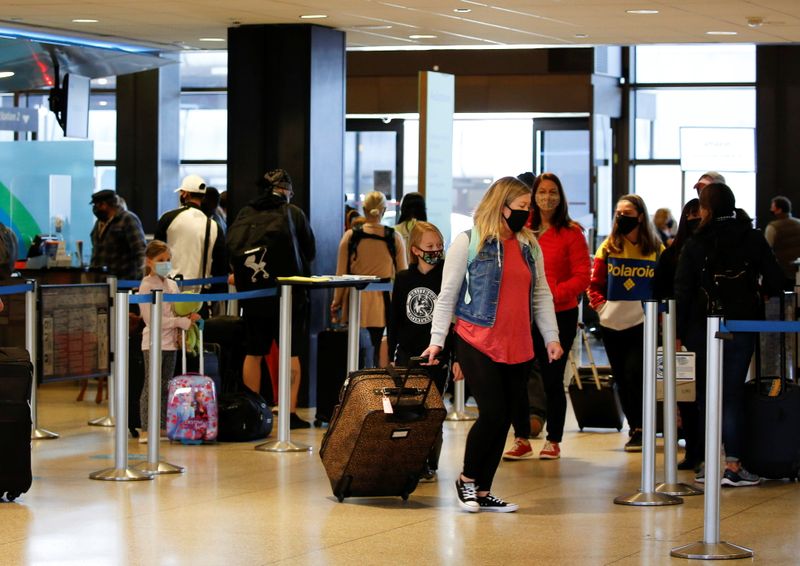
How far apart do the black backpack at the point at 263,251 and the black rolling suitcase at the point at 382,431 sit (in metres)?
2.87

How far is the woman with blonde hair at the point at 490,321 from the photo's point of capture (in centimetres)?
653

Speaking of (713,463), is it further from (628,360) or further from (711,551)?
(628,360)

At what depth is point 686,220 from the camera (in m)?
7.98

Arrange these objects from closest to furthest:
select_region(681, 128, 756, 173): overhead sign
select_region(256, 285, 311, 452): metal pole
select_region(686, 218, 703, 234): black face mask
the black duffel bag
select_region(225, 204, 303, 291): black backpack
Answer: select_region(686, 218, 703, 234): black face mask < select_region(256, 285, 311, 452): metal pole < the black duffel bag < select_region(225, 204, 303, 291): black backpack < select_region(681, 128, 756, 173): overhead sign

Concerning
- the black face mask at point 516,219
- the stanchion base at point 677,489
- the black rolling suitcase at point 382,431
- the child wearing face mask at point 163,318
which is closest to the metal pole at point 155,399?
the child wearing face mask at point 163,318

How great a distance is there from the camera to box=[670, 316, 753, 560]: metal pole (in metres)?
5.63

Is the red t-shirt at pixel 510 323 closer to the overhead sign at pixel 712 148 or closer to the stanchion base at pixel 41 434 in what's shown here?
the stanchion base at pixel 41 434

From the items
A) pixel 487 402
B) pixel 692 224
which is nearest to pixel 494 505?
pixel 487 402

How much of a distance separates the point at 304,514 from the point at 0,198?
7860mm

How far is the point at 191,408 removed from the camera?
29.2 ft

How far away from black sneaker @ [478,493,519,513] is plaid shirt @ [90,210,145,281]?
578 centimetres

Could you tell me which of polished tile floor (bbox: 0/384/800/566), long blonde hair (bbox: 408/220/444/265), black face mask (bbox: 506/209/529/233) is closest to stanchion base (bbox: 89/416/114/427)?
polished tile floor (bbox: 0/384/800/566)

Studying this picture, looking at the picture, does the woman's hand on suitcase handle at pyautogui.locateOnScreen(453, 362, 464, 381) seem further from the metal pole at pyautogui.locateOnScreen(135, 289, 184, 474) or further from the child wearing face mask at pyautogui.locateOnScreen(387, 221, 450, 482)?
the metal pole at pyautogui.locateOnScreen(135, 289, 184, 474)

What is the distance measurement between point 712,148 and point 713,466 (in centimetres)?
1700
